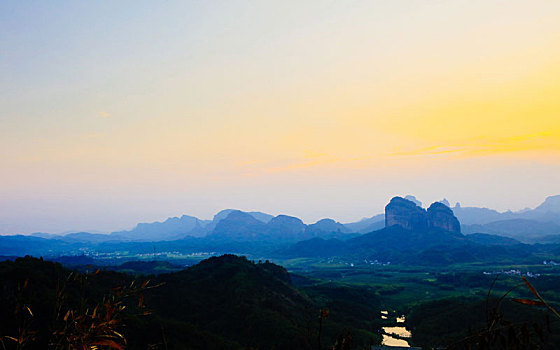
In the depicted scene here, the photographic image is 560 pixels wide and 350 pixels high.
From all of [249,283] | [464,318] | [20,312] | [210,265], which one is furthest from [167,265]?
[20,312]

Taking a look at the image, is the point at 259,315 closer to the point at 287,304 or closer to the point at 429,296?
the point at 287,304

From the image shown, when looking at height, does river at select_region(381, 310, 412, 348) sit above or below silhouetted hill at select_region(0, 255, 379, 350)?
below

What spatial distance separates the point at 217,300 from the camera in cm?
7775

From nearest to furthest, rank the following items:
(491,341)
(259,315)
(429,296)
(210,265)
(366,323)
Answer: (491,341) < (259,315) < (366,323) < (210,265) < (429,296)

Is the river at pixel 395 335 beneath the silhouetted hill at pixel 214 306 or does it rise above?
beneath

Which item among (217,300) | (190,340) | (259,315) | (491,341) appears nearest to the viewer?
(491,341)

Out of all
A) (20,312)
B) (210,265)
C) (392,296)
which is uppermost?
(20,312)

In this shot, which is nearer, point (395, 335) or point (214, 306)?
point (214, 306)

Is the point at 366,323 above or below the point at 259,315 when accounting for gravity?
below

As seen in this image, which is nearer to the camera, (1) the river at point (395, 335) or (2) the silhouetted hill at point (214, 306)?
(2) the silhouetted hill at point (214, 306)

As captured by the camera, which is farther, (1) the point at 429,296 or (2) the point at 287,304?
(1) the point at 429,296

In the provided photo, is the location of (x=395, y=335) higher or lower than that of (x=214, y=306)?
lower

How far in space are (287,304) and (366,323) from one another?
17.5 m

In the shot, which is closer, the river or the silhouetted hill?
the silhouetted hill
